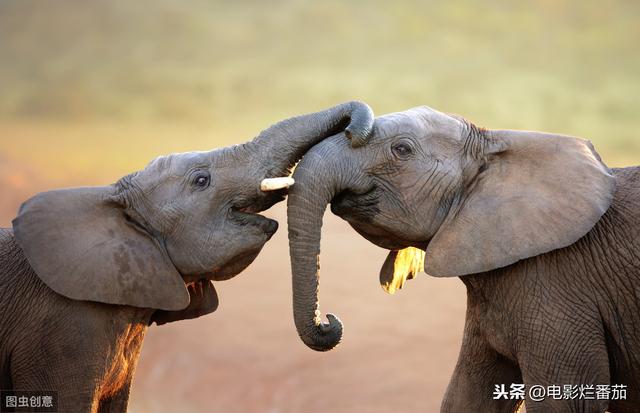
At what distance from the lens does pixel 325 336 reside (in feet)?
24.2

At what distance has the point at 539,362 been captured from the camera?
7164 mm

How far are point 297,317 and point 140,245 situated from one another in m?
1.29

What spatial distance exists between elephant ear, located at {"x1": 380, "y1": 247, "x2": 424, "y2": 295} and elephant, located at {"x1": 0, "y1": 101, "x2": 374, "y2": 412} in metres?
1.02

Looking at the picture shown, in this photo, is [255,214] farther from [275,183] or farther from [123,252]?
[123,252]

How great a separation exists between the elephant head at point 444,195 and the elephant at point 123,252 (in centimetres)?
27

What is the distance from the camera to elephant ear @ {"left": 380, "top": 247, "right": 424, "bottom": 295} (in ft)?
26.7

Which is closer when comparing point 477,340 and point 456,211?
point 456,211

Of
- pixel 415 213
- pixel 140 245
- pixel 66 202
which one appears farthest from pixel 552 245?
pixel 66 202

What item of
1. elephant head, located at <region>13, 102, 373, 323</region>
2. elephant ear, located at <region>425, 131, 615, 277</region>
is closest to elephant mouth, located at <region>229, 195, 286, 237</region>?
elephant head, located at <region>13, 102, 373, 323</region>

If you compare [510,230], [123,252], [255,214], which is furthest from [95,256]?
[510,230]

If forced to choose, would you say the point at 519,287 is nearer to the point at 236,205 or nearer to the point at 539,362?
the point at 539,362

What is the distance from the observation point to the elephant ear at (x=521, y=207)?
7207mm

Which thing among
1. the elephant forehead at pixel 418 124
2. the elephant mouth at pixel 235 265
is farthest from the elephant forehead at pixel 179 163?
the elephant forehead at pixel 418 124

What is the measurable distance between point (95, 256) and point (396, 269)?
2.20 meters
